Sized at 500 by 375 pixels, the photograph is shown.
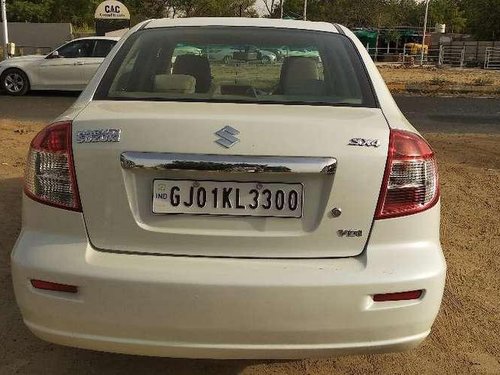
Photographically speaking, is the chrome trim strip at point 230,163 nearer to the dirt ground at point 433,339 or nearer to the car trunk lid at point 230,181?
the car trunk lid at point 230,181

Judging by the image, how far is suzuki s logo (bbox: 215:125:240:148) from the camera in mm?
2318

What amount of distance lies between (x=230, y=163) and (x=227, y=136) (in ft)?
0.35

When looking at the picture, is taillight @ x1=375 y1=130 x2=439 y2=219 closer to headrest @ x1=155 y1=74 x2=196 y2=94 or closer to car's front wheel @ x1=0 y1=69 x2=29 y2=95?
headrest @ x1=155 y1=74 x2=196 y2=94

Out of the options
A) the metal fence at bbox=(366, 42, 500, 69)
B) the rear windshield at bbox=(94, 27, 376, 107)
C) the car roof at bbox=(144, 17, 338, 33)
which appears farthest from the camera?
the metal fence at bbox=(366, 42, 500, 69)

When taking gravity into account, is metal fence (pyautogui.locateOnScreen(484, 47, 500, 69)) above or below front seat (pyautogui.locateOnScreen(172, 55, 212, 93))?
below

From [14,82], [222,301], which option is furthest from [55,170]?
[14,82]

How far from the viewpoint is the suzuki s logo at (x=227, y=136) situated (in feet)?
7.61

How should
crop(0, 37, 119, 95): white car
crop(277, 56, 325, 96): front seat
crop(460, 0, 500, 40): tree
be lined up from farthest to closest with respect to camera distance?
crop(460, 0, 500, 40): tree, crop(0, 37, 119, 95): white car, crop(277, 56, 325, 96): front seat

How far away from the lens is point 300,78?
3.14 m

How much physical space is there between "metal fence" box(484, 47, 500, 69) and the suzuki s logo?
38764 mm

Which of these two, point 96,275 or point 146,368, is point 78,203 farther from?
point 146,368

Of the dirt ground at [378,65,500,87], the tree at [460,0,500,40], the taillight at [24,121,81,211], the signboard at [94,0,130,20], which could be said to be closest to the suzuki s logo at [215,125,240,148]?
the taillight at [24,121,81,211]

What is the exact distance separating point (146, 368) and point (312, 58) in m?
1.82

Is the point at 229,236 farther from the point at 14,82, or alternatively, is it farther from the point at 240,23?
the point at 14,82
